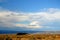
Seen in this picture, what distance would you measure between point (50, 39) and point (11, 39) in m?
3.00

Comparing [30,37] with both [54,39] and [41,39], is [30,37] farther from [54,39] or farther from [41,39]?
[54,39]

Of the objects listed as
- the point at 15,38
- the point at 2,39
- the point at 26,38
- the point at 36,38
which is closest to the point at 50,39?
the point at 36,38

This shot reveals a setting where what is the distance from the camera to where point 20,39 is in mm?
10922

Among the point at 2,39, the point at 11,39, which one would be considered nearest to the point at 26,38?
the point at 11,39

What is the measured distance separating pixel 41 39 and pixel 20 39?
63.9 inches

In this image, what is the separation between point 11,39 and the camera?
1084 centimetres

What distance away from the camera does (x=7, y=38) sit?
35.6 ft

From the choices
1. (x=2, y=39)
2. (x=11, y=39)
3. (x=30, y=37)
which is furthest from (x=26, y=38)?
(x=2, y=39)

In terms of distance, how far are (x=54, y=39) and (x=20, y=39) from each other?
263cm

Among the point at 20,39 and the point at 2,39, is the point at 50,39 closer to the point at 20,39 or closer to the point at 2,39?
the point at 20,39

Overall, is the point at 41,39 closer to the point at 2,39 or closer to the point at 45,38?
the point at 45,38

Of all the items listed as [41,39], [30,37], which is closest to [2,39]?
[30,37]

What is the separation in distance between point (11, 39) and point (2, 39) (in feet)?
2.23

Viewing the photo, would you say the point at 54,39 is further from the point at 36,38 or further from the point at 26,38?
the point at 26,38
